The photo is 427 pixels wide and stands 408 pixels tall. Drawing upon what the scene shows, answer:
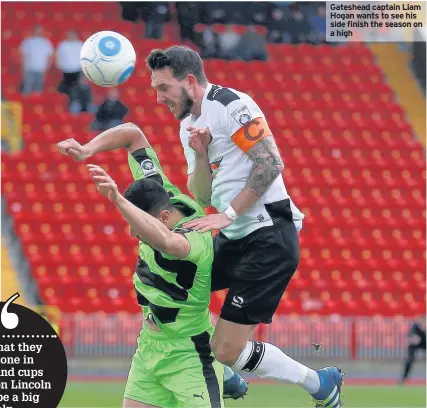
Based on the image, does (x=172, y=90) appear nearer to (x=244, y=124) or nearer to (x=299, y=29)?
(x=244, y=124)

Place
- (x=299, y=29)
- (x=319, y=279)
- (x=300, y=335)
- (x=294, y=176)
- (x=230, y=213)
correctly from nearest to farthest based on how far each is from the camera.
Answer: (x=230, y=213), (x=300, y=335), (x=319, y=279), (x=294, y=176), (x=299, y=29)

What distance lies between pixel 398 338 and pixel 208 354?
899cm

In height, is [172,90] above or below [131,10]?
above

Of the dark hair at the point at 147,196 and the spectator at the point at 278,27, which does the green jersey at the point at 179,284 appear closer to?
the dark hair at the point at 147,196

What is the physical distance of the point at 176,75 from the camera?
6605mm

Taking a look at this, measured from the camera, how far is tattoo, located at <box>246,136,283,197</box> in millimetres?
6531

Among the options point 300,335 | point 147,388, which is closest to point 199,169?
point 147,388

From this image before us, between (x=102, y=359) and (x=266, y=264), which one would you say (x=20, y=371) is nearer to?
(x=266, y=264)

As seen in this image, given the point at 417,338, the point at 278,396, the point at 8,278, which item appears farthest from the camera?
the point at 8,278

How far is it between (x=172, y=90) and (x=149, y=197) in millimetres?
802

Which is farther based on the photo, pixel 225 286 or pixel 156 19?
pixel 156 19

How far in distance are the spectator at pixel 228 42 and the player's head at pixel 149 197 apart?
11745 millimetres

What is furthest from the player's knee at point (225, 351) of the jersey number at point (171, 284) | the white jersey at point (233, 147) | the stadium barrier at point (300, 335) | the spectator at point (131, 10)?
the spectator at point (131, 10)

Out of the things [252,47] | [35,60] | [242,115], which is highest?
[242,115]
